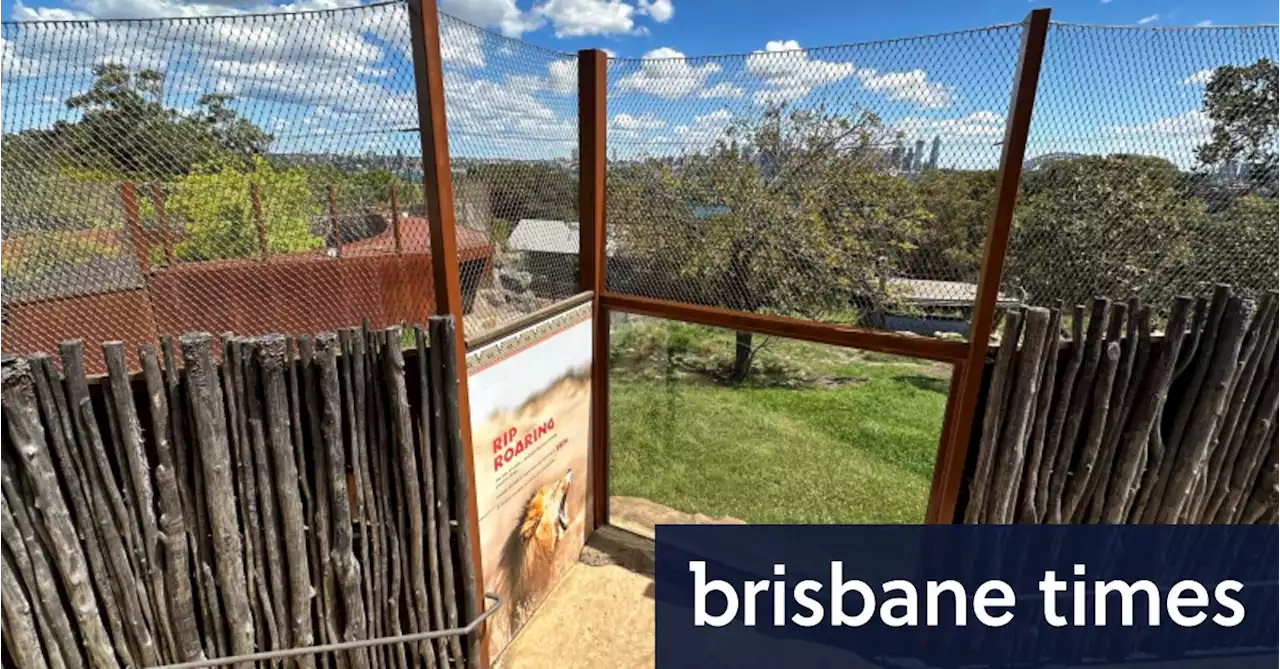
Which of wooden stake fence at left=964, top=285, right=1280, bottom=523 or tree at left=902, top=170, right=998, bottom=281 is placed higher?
tree at left=902, top=170, right=998, bottom=281

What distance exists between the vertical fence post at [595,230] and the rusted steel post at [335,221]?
58.0 inches

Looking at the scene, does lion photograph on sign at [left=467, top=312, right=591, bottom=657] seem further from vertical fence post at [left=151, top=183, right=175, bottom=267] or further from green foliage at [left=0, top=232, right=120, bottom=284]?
green foliage at [left=0, top=232, right=120, bottom=284]

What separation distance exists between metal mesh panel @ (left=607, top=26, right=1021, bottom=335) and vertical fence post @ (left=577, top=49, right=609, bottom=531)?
3.3 inches

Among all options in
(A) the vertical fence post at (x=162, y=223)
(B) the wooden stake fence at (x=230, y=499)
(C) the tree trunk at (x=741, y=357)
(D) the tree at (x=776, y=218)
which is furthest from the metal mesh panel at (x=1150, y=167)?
(A) the vertical fence post at (x=162, y=223)

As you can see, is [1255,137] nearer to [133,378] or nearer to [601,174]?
[601,174]

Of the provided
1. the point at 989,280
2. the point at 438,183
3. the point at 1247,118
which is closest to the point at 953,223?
the point at 989,280

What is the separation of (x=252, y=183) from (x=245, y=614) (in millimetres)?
1675

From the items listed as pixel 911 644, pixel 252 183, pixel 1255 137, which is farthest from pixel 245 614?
pixel 1255 137

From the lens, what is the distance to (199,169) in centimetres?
210

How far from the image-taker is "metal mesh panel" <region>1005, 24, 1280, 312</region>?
2500 millimetres

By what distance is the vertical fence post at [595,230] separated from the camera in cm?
335

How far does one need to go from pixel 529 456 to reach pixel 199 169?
201cm

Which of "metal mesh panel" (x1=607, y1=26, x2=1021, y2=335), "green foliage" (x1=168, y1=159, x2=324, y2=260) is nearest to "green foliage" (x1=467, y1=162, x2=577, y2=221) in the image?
"metal mesh panel" (x1=607, y1=26, x2=1021, y2=335)

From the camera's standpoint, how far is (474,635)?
298 cm
